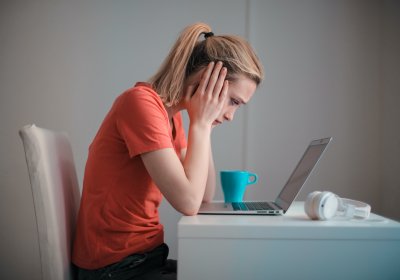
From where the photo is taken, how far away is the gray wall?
6.22ft

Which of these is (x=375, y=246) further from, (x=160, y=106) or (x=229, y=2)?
(x=229, y=2)

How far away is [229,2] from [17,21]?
1070 mm

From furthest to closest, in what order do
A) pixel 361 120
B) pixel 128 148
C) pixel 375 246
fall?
pixel 361 120 → pixel 128 148 → pixel 375 246

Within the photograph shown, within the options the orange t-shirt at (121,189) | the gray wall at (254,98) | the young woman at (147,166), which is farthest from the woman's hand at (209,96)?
the gray wall at (254,98)

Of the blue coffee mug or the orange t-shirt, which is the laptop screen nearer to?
the blue coffee mug

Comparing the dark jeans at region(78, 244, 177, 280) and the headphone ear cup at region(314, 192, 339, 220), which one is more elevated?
the headphone ear cup at region(314, 192, 339, 220)

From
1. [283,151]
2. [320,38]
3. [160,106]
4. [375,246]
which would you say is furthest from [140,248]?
[320,38]

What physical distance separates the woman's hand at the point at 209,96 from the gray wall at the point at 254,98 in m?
0.91

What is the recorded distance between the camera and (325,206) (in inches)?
32.3

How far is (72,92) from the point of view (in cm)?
198

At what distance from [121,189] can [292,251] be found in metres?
0.43

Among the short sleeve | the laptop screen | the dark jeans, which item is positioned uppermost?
the short sleeve

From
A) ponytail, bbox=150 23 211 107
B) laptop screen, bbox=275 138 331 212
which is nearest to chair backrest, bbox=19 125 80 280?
ponytail, bbox=150 23 211 107

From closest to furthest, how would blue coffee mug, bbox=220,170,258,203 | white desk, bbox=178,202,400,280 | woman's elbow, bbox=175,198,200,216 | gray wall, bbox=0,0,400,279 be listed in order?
white desk, bbox=178,202,400,280 < woman's elbow, bbox=175,198,200,216 < blue coffee mug, bbox=220,170,258,203 < gray wall, bbox=0,0,400,279
